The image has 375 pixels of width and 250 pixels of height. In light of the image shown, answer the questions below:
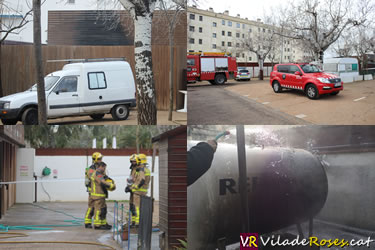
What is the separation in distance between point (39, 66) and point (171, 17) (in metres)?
1.33

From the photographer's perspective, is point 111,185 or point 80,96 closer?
point 80,96

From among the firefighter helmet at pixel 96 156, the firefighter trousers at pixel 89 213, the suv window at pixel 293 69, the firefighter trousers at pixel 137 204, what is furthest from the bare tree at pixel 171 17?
the firefighter trousers at pixel 89 213

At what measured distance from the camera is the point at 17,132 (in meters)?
4.38

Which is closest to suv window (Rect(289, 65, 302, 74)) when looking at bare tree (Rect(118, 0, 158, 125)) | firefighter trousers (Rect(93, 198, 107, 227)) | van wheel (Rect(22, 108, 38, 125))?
bare tree (Rect(118, 0, 158, 125))

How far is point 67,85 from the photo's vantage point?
11.9 feet

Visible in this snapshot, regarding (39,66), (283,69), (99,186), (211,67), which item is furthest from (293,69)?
(99,186)

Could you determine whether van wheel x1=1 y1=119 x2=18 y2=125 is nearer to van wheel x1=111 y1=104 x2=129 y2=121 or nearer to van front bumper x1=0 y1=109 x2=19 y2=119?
van front bumper x1=0 y1=109 x2=19 y2=119

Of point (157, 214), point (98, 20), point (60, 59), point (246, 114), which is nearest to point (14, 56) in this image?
point (60, 59)

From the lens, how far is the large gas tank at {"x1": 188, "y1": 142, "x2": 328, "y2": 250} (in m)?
4.91

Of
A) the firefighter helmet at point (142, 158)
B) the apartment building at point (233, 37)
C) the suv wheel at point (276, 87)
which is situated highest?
the apartment building at point (233, 37)

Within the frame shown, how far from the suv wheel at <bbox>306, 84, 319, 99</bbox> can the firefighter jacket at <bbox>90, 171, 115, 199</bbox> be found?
3543mm

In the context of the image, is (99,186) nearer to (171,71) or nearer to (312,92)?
(171,71)

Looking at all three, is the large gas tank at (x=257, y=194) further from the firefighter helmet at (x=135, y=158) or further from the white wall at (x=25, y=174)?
the white wall at (x=25, y=174)

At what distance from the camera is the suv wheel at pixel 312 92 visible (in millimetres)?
3362
